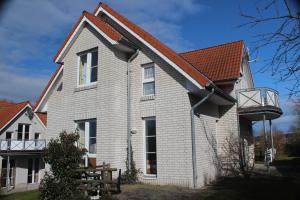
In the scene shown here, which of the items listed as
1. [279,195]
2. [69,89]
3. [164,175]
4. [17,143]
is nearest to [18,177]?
[17,143]

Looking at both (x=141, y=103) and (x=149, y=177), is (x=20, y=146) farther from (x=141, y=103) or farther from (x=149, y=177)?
(x=149, y=177)

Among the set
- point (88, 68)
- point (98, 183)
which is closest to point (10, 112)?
point (88, 68)

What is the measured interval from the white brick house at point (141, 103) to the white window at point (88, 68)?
46mm

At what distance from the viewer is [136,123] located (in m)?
13.7

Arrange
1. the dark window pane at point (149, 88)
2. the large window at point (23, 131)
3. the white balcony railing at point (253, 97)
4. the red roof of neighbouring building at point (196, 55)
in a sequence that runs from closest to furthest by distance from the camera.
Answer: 1. the red roof of neighbouring building at point (196, 55)
2. the dark window pane at point (149, 88)
3. the white balcony railing at point (253, 97)
4. the large window at point (23, 131)

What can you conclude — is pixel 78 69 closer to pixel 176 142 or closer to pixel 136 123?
pixel 136 123

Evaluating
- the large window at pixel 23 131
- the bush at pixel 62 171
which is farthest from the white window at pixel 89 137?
the large window at pixel 23 131

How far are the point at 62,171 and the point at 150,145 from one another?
175 inches

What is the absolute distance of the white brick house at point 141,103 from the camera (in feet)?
40.6

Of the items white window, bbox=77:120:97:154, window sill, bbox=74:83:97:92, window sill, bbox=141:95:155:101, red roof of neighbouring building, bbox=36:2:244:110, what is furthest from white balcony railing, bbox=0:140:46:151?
window sill, bbox=141:95:155:101

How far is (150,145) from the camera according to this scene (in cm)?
1338

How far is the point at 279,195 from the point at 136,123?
249 inches

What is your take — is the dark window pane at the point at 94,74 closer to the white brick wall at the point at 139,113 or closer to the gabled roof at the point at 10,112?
the white brick wall at the point at 139,113

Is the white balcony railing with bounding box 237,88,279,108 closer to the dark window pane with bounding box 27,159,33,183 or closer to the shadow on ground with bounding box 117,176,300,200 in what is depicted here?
the shadow on ground with bounding box 117,176,300,200
